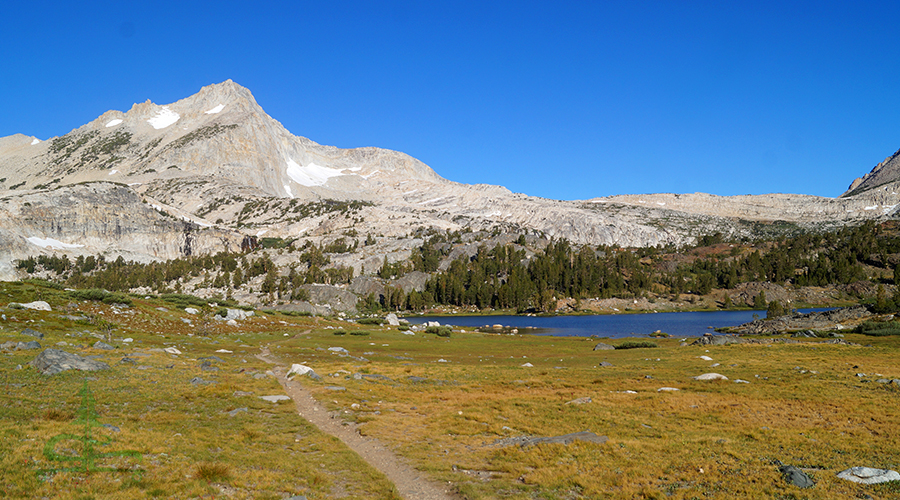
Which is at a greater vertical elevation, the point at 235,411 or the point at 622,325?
the point at 235,411

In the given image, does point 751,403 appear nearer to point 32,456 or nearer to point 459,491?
point 459,491

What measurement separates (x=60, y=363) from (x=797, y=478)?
32.9 m

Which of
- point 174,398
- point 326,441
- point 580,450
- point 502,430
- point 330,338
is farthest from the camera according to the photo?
point 330,338

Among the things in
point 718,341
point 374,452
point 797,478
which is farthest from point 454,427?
point 718,341

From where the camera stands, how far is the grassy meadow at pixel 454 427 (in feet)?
43.3

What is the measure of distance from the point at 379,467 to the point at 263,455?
409 cm

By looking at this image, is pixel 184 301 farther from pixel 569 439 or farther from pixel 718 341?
pixel 718 341

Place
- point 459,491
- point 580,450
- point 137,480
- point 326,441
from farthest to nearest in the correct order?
point 326,441, point 580,450, point 459,491, point 137,480

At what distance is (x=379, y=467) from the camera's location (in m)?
16.2

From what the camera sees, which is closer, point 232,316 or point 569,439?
point 569,439

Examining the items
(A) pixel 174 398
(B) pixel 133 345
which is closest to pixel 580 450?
(A) pixel 174 398

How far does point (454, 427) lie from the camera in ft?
70.0

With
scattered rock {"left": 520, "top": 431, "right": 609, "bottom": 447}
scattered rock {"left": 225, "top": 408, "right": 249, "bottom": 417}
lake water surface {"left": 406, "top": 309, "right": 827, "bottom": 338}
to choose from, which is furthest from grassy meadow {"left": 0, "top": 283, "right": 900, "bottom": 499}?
lake water surface {"left": 406, "top": 309, "right": 827, "bottom": 338}

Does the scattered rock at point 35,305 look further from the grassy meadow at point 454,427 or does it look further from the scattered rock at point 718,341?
the scattered rock at point 718,341
